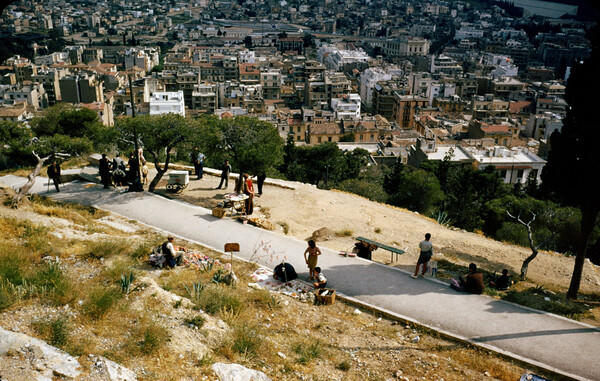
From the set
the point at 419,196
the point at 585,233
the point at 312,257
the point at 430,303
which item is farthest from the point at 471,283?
the point at 419,196

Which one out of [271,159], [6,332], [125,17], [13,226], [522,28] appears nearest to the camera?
[6,332]

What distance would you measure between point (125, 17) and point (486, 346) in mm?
196267

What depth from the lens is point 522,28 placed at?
159 m

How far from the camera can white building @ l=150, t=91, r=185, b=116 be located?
64519 millimetres

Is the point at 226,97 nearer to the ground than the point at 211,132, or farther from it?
nearer to the ground

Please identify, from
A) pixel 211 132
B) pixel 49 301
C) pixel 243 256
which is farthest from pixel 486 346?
pixel 211 132

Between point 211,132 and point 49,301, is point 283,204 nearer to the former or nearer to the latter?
point 211,132

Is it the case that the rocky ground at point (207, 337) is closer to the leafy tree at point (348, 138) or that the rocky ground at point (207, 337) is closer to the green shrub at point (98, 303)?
the green shrub at point (98, 303)

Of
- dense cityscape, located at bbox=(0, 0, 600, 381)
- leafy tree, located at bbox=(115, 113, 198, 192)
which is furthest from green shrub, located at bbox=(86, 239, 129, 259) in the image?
leafy tree, located at bbox=(115, 113, 198, 192)

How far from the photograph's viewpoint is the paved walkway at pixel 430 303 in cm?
815

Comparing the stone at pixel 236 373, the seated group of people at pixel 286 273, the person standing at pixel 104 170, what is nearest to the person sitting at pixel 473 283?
the seated group of people at pixel 286 273

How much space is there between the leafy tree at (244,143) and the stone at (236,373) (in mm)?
9240

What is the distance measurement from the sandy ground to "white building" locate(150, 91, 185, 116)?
48.9 m

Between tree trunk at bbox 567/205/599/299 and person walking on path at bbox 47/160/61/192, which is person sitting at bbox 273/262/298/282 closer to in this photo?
tree trunk at bbox 567/205/599/299
